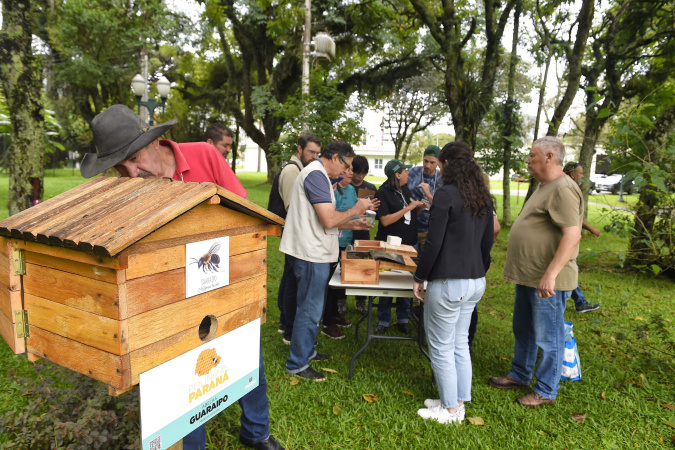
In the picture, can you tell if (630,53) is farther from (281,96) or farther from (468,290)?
A: (281,96)

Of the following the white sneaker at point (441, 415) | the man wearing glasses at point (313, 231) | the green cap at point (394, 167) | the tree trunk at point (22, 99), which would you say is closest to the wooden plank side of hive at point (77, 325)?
the man wearing glasses at point (313, 231)

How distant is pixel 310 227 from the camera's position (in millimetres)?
3469

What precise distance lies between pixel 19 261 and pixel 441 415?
2.90m

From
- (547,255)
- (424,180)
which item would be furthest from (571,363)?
(424,180)

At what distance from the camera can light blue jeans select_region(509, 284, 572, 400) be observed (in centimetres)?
328

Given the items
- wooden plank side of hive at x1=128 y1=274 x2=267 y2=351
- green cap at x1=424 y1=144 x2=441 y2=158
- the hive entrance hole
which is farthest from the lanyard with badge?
the hive entrance hole

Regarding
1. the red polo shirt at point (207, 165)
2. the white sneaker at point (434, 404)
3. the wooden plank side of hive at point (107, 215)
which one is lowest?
the white sneaker at point (434, 404)

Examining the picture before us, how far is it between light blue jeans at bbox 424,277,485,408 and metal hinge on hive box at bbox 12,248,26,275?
239 cm

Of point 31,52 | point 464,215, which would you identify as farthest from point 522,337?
point 31,52

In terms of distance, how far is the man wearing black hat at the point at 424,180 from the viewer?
4879mm

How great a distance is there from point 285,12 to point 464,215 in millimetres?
10575

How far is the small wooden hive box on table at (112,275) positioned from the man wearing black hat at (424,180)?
339cm

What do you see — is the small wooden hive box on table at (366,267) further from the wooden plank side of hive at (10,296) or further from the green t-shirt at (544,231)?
the wooden plank side of hive at (10,296)

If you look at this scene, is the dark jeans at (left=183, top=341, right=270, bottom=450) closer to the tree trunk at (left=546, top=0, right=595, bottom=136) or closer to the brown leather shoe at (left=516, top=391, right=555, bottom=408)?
the brown leather shoe at (left=516, top=391, right=555, bottom=408)
